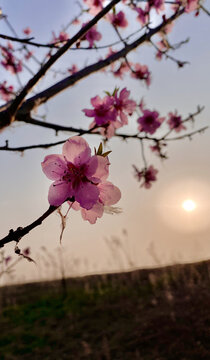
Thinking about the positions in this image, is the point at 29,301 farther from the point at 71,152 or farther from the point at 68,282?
the point at 71,152

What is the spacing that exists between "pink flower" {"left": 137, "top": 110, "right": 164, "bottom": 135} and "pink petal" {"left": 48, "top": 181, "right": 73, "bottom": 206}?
7.17ft

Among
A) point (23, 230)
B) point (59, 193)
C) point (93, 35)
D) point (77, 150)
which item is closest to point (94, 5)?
point (93, 35)

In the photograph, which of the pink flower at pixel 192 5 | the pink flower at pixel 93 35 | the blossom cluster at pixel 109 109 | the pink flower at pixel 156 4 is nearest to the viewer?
the blossom cluster at pixel 109 109

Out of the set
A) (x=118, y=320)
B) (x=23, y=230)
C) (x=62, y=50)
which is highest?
(x=62, y=50)

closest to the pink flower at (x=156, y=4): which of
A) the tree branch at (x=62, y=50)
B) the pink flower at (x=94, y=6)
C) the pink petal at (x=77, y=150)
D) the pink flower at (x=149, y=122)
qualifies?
the pink flower at (x=94, y=6)

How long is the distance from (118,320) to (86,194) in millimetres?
4304

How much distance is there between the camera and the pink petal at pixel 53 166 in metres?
0.92

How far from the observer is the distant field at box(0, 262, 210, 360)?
11.9 ft

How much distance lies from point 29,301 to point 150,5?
5.93 metres

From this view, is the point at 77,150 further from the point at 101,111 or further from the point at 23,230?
the point at 101,111

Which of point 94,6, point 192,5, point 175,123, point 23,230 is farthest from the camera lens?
point 175,123

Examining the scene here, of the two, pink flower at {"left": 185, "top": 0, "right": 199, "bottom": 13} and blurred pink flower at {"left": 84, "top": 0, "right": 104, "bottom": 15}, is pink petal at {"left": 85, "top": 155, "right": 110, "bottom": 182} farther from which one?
blurred pink flower at {"left": 84, "top": 0, "right": 104, "bottom": 15}

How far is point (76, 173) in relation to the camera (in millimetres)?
917

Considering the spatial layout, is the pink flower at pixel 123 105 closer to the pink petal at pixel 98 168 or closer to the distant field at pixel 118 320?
the pink petal at pixel 98 168
